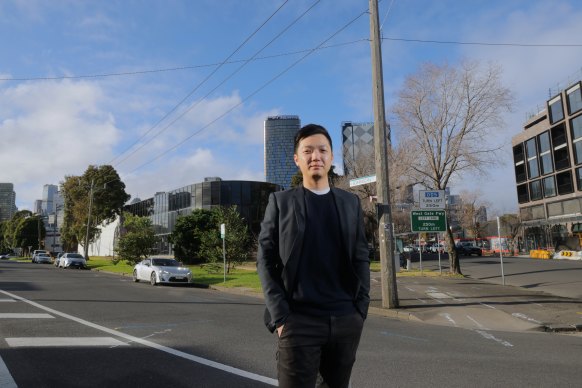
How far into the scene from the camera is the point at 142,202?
197ft

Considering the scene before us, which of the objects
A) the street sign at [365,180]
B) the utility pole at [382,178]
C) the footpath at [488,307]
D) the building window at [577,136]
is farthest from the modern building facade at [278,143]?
the street sign at [365,180]

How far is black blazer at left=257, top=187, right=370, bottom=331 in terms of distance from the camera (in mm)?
2393

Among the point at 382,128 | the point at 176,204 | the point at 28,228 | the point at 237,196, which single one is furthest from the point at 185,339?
the point at 28,228

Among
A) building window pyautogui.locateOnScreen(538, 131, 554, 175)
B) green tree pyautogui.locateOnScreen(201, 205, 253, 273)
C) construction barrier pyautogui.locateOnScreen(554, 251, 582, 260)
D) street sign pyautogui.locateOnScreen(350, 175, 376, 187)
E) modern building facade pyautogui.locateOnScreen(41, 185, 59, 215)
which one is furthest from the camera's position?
modern building facade pyautogui.locateOnScreen(41, 185, 59, 215)

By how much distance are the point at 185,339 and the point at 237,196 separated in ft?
131

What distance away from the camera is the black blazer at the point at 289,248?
2393 millimetres

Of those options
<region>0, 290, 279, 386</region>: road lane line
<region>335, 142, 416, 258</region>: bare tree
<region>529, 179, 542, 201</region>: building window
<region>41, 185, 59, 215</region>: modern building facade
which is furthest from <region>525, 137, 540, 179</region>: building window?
<region>41, 185, 59, 215</region>: modern building facade

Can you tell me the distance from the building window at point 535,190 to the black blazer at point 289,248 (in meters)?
70.6

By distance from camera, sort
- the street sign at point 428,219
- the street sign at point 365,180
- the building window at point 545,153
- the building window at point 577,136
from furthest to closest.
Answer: the building window at point 545,153, the building window at point 577,136, the street sign at point 428,219, the street sign at point 365,180

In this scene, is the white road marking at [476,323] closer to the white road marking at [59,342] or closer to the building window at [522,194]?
the white road marking at [59,342]

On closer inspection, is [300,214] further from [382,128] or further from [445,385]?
[382,128]

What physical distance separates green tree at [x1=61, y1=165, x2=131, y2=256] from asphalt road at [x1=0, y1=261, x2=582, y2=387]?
49230mm

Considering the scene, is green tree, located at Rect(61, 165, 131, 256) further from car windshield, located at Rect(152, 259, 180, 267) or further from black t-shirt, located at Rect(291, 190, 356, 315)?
black t-shirt, located at Rect(291, 190, 356, 315)

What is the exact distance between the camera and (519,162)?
70.4 m
